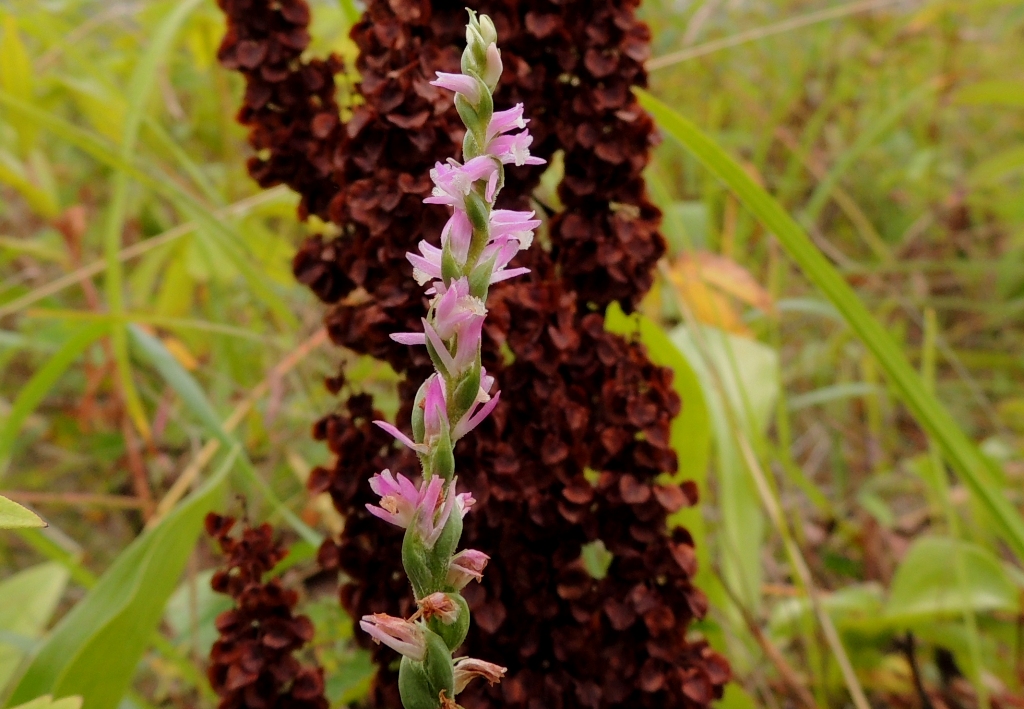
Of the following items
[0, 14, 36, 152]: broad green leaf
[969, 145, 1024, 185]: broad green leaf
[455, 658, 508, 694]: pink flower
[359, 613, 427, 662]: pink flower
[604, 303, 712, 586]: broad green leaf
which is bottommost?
[455, 658, 508, 694]: pink flower

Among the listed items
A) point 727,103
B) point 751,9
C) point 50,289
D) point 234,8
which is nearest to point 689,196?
point 727,103

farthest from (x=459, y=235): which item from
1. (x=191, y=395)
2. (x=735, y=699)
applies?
(x=735, y=699)

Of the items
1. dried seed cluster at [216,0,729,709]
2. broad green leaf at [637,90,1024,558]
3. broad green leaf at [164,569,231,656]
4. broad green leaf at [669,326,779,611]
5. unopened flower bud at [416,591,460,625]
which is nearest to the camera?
unopened flower bud at [416,591,460,625]

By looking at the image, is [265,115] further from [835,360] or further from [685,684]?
[835,360]

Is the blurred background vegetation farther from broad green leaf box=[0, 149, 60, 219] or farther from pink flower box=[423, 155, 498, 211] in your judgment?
pink flower box=[423, 155, 498, 211]

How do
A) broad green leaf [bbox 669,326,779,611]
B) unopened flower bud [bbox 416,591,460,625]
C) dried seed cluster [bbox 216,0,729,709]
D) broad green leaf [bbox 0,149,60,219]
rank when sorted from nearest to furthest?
1. unopened flower bud [bbox 416,591,460,625]
2. dried seed cluster [bbox 216,0,729,709]
3. broad green leaf [bbox 669,326,779,611]
4. broad green leaf [bbox 0,149,60,219]

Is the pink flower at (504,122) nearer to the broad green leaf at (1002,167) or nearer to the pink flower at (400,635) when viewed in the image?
the pink flower at (400,635)

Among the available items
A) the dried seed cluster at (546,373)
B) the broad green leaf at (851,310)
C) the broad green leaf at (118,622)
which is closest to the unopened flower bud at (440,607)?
the dried seed cluster at (546,373)

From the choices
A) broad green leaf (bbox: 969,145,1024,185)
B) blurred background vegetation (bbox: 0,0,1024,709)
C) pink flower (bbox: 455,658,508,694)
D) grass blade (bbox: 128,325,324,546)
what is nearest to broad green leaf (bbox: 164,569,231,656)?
blurred background vegetation (bbox: 0,0,1024,709)
